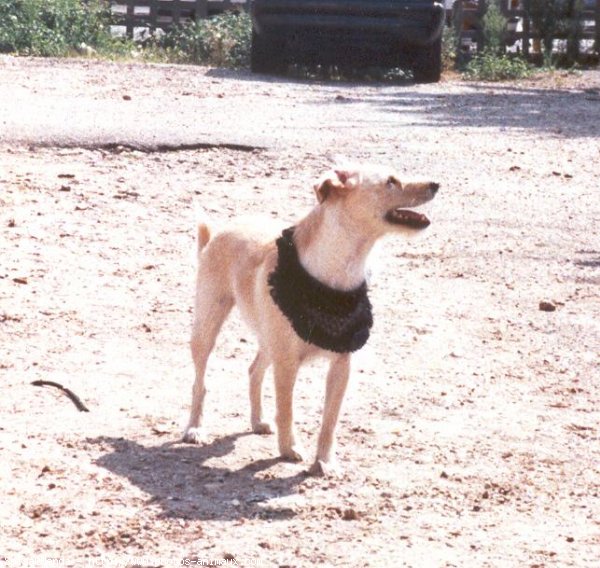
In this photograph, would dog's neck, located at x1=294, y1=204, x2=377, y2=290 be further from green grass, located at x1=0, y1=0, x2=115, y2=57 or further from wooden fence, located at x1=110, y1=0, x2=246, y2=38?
wooden fence, located at x1=110, y1=0, x2=246, y2=38

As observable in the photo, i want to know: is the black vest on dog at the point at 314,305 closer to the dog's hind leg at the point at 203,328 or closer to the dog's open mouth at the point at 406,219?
the dog's open mouth at the point at 406,219

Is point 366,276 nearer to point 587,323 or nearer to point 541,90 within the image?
point 587,323

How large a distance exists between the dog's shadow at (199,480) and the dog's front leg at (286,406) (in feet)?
0.27

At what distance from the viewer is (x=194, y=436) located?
615 centimetres

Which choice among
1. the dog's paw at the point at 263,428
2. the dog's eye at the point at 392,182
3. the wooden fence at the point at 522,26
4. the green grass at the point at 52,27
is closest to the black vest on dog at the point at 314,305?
the dog's eye at the point at 392,182

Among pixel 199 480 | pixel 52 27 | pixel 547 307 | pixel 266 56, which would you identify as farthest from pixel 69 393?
pixel 52 27

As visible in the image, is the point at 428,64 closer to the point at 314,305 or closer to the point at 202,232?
the point at 202,232

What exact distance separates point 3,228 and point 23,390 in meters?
2.99

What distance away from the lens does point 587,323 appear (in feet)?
27.4

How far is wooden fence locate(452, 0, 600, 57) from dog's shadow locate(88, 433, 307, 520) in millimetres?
18504

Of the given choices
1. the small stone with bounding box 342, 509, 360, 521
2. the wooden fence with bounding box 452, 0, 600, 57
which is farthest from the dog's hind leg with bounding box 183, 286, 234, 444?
the wooden fence with bounding box 452, 0, 600, 57

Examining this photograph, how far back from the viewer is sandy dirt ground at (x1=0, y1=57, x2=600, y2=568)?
203 inches

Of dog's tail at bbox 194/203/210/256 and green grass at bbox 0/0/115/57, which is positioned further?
green grass at bbox 0/0/115/57

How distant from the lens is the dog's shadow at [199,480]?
5.32m
